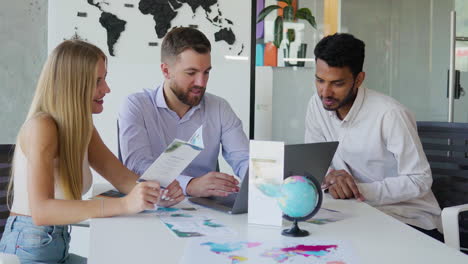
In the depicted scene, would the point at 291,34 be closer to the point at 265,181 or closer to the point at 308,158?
the point at 308,158

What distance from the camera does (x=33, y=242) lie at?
1.73 m

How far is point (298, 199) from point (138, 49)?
2768 millimetres

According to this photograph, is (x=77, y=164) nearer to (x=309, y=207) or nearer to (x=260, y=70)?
(x=309, y=207)

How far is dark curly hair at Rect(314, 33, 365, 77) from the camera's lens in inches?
95.1

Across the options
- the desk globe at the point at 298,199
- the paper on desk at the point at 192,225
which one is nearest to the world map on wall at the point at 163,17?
the paper on desk at the point at 192,225

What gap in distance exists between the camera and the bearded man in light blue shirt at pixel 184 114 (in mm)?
2424

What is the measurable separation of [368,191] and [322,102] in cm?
52

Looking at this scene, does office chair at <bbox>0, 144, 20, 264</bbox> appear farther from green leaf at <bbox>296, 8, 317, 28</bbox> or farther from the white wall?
green leaf at <bbox>296, 8, 317, 28</bbox>

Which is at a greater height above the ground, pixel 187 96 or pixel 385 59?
pixel 385 59

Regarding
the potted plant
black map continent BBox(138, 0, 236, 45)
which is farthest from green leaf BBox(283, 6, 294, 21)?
black map continent BBox(138, 0, 236, 45)

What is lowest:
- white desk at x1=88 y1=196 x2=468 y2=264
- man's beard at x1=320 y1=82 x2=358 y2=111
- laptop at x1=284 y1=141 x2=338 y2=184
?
white desk at x1=88 y1=196 x2=468 y2=264

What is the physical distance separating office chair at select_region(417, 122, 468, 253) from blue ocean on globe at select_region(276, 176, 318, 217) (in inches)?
43.8

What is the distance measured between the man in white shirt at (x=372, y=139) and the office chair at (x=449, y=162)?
122 millimetres

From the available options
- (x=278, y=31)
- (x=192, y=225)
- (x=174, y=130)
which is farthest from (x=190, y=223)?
(x=278, y=31)
